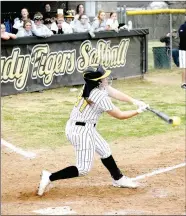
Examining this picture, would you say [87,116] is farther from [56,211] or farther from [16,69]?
[16,69]

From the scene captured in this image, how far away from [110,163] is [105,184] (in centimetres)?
44

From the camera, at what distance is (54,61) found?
49.4 feet

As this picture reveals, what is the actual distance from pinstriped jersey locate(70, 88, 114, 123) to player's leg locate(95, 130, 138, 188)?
1.01ft

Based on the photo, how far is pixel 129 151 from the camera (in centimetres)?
964

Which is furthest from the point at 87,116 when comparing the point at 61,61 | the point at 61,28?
the point at 61,28

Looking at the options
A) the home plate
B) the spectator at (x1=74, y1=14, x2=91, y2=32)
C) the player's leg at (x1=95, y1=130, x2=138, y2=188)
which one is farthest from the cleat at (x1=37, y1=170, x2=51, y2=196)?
the spectator at (x1=74, y1=14, x2=91, y2=32)

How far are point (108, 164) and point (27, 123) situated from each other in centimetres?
453

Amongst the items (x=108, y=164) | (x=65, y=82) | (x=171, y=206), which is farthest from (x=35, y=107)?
(x=171, y=206)

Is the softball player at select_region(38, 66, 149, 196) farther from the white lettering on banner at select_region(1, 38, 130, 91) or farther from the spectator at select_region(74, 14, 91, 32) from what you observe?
the spectator at select_region(74, 14, 91, 32)

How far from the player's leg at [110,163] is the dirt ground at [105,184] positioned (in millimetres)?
91

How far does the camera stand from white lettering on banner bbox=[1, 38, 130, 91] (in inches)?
552

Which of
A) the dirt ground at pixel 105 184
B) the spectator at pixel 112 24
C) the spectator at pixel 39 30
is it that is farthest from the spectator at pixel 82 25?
the dirt ground at pixel 105 184

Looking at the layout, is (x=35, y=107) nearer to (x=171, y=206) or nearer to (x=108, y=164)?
(x=108, y=164)

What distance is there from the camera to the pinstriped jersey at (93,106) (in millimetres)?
6980
